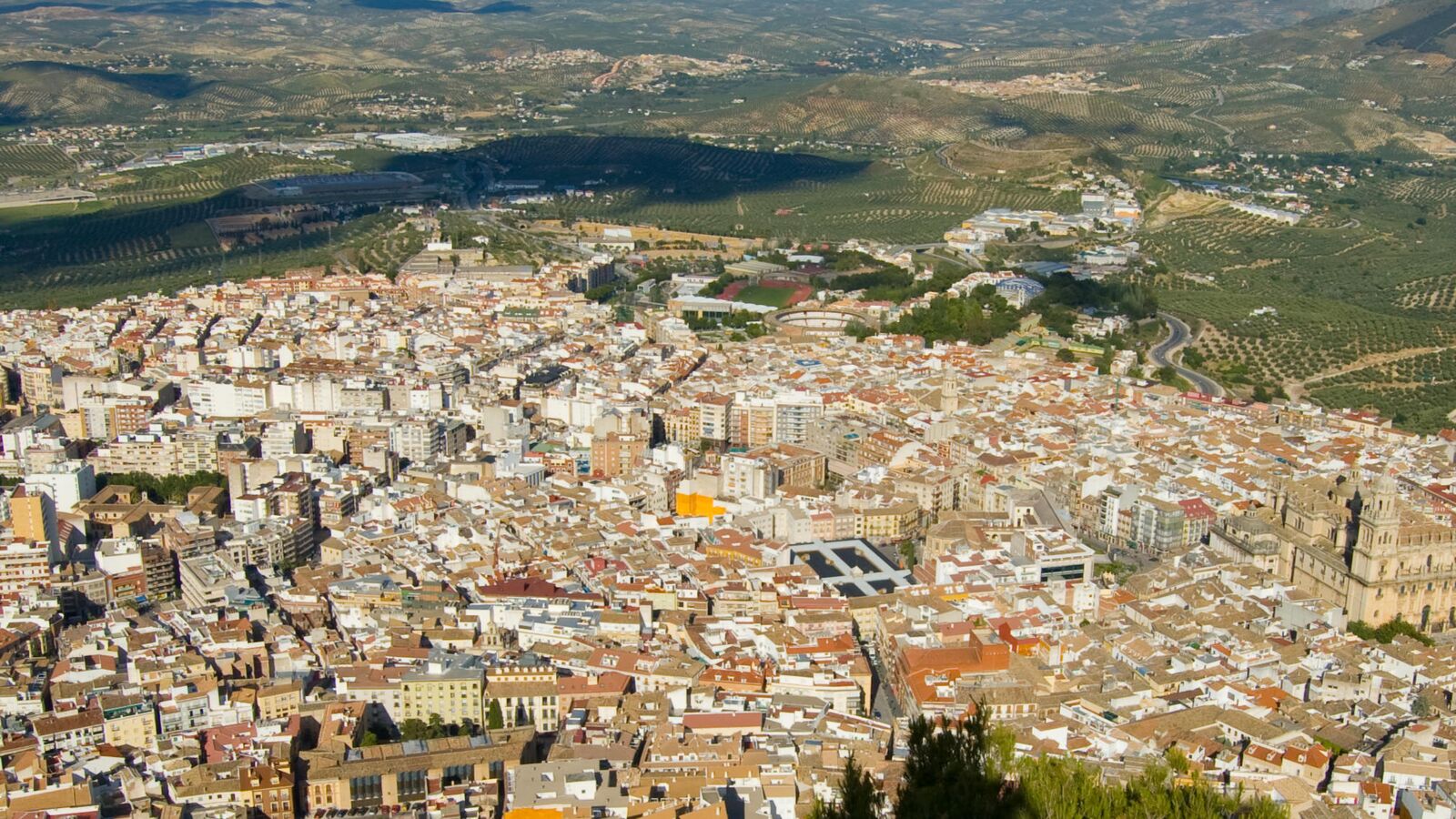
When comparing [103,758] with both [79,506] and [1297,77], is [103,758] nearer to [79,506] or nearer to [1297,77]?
[79,506]

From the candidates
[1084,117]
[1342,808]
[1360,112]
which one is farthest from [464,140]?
[1342,808]

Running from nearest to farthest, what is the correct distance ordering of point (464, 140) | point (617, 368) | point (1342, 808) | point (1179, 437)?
1. point (1342, 808)
2. point (1179, 437)
3. point (617, 368)
4. point (464, 140)

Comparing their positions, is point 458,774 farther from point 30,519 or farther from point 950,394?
point 950,394

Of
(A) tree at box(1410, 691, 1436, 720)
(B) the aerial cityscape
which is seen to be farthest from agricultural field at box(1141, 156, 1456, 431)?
(A) tree at box(1410, 691, 1436, 720)

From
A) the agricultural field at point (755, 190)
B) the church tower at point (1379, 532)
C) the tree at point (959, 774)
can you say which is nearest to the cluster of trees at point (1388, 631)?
the church tower at point (1379, 532)

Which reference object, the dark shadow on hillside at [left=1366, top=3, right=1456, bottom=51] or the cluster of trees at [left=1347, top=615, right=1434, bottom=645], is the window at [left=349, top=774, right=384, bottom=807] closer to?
the cluster of trees at [left=1347, top=615, right=1434, bottom=645]

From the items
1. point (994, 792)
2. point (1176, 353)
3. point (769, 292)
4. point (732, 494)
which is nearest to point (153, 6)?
point (769, 292)
